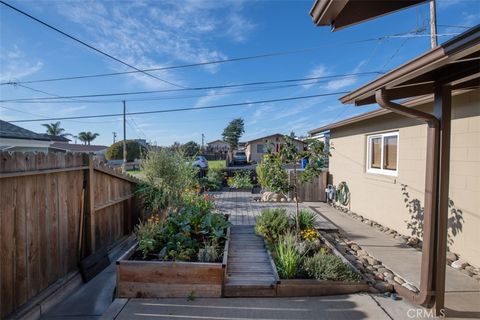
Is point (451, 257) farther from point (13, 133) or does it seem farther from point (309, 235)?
point (13, 133)

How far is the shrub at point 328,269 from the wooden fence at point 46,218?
3.08 m

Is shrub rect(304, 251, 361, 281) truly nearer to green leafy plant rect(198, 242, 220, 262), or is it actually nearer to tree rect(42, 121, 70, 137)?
green leafy plant rect(198, 242, 220, 262)

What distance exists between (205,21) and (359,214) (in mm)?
7546

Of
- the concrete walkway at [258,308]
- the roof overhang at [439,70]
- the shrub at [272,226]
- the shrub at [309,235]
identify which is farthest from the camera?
the shrub at [272,226]

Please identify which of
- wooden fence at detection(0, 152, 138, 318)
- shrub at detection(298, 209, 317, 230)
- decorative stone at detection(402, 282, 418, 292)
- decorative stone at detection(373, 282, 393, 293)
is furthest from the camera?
shrub at detection(298, 209, 317, 230)

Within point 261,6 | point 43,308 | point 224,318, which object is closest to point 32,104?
point 261,6

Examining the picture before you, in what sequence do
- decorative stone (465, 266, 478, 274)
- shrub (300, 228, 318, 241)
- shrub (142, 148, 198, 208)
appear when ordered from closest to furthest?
decorative stone (465, 266, 478, 274) → shrub (300, 228, 318, 241) → shrub (142, 148, 198, 208)

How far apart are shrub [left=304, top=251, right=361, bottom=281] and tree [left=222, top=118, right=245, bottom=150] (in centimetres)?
4627

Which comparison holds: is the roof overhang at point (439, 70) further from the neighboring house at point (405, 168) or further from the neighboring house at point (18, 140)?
the neighboring house at point (18, 140)

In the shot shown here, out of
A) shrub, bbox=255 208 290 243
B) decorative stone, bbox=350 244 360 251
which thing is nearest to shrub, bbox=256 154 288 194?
shrub, bbox=255 208 290 243

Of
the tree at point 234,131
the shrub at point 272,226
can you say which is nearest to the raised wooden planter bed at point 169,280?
the shrub at point 272,226

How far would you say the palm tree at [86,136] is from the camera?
5441 centimetres

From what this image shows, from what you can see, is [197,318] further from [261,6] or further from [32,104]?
[32,104]

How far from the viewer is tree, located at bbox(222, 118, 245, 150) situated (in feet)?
164
